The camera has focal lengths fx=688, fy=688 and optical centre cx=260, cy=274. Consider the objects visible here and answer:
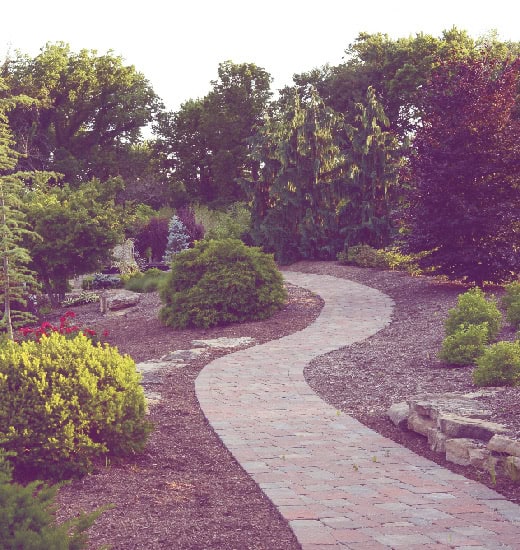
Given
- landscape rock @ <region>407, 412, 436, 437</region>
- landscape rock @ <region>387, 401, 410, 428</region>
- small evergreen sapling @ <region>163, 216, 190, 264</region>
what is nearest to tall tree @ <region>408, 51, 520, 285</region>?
landscape rock @ <region>387, 401, 410, 428</region>

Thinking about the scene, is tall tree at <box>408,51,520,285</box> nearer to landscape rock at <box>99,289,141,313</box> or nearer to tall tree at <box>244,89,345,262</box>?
landscape rock at <box>99,289,141,313</box>

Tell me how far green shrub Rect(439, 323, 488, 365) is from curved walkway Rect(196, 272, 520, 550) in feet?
5.64

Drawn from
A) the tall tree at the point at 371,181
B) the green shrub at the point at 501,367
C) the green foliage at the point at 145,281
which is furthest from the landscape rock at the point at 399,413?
the tall tree at the point at 371,181

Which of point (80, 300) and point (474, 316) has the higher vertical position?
point (474, 316)

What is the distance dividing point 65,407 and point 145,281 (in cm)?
1391

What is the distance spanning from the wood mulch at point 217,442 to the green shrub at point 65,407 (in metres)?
0.19

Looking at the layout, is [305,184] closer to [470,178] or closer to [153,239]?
[153,239]

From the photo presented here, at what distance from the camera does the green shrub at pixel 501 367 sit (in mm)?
6602

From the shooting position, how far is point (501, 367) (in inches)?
261

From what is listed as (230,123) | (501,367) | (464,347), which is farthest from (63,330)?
(230,123)

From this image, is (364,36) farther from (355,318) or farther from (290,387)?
(290,387)

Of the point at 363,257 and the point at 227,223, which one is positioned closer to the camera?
the point at 363,257

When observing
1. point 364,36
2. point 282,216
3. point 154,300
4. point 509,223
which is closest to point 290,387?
point 509,223

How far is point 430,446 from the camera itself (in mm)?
5344
